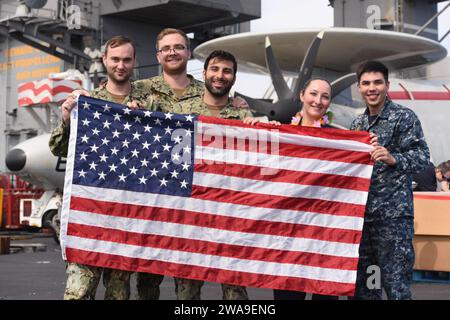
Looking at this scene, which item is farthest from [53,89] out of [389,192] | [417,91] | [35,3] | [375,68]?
[389,192]

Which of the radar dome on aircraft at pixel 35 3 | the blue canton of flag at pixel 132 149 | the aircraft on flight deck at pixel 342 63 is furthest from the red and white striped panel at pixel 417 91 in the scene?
the radar dome on aircraft at pixel 35 3

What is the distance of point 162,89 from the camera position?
5.01 metres

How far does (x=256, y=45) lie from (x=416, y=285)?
46.3 ft

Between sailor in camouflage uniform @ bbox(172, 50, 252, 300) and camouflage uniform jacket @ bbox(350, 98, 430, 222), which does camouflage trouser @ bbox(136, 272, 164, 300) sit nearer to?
sailor in camouflage uniform @ bbox(172, 50, 252, 300)

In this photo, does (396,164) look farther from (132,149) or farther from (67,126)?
(67,126)

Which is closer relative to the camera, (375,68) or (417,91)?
(375,68)

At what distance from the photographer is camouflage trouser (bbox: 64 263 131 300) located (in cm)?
439

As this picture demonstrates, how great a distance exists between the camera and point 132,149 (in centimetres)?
477

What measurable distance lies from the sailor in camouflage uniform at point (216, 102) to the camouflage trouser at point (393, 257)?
0.97 m

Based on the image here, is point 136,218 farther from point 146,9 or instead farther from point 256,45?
point 146,9

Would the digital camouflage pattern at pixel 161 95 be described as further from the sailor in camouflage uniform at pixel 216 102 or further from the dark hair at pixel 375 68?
the dark hair at pixel 375 68

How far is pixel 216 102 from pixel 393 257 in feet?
5.58
